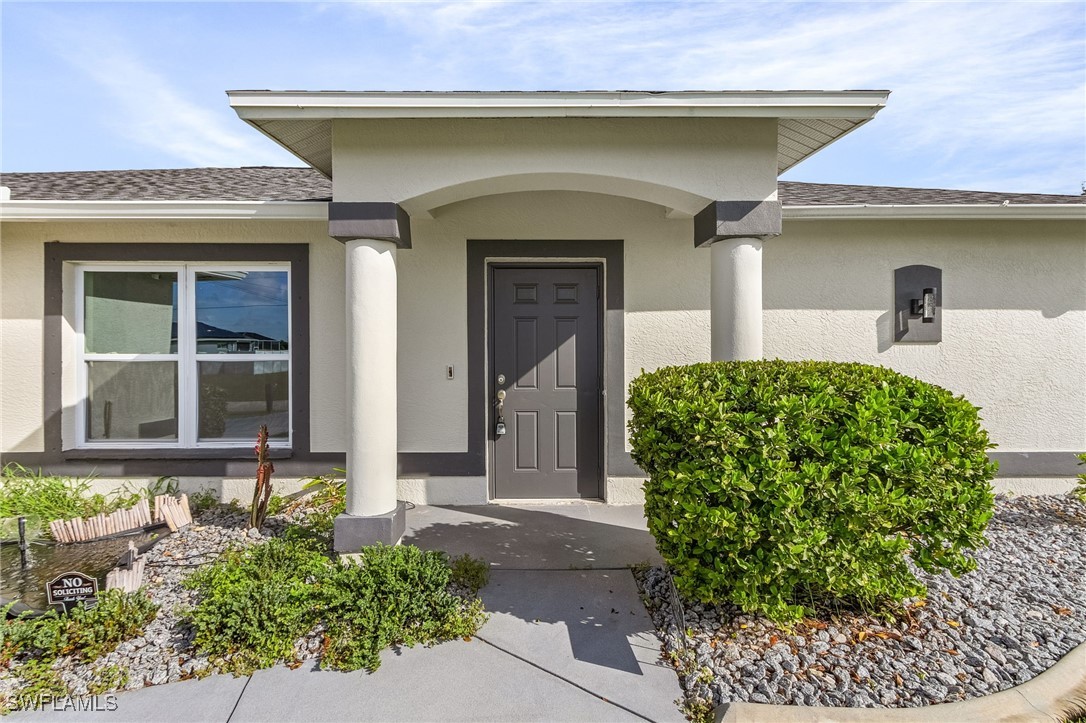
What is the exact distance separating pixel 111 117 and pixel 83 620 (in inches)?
258

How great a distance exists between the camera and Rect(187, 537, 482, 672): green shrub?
255 centimetres

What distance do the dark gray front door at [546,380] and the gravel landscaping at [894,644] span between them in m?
1.74

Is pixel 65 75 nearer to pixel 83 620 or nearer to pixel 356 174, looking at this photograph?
pixel 356 174

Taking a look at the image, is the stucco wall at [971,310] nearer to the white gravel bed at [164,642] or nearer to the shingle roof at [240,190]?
the shingle roof at [240,190]

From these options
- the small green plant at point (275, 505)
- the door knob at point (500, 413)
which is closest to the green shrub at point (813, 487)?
the door knob at point (500, 413)

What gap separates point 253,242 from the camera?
4.80 meters

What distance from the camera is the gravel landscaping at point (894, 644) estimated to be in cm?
224

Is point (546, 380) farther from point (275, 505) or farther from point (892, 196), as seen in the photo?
point (892, 196)

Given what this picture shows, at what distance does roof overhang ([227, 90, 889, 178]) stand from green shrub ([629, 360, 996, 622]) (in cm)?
193

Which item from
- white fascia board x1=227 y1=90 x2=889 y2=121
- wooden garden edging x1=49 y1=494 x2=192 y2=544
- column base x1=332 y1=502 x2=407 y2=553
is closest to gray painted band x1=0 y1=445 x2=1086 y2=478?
wooden garden edging x1=49 y1=494 x2=192 y2=544

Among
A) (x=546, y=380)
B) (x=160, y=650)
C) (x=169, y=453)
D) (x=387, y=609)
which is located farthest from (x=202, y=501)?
(x=546, y=380)

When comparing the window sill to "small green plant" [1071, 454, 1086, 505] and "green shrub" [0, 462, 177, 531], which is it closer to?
"green shrub" [0, 462, 177, 531]

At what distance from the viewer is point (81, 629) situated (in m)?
2.63

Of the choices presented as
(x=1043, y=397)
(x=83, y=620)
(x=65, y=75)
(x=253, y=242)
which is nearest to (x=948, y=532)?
(x=1043, y=397)
